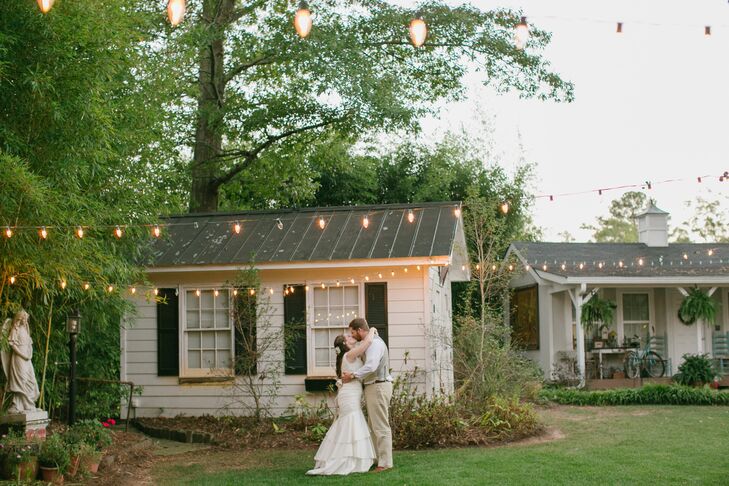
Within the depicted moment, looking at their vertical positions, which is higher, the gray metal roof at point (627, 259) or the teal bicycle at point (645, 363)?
the gray metal roof at point (627, 259)

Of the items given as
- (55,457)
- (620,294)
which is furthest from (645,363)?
(55,457)

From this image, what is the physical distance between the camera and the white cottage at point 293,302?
479 inches

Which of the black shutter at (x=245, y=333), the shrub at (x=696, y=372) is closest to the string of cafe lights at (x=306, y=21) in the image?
the black shutter at (x=245, y=333)

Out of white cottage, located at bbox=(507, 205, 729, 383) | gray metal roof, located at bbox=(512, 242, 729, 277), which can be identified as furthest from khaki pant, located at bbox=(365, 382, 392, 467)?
gray metal roof, located at bbox=(512, 242, 729, 277)

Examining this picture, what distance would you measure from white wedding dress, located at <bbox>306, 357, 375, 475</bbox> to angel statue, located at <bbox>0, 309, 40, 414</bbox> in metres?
3.31

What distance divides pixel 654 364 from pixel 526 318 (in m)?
3.47

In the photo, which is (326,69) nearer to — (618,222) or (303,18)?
(303,18)

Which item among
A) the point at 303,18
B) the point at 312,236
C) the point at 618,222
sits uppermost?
the point at 618,222

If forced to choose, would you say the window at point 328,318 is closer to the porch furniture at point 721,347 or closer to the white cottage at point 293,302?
the white cottage at point 293,302

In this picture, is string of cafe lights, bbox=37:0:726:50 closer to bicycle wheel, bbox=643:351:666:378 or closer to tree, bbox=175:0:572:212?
tree, bbox=175:0:572:212

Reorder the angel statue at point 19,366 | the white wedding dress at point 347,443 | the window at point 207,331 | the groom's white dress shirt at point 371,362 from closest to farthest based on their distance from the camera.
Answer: the white wedding dress at point 347,443, the groom's white dress shirt at point 371,362, the angel statue at point 19,366, the window at point 207,331

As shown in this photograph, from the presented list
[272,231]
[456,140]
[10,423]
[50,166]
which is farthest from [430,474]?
[456,140]

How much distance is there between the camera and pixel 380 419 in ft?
28.3

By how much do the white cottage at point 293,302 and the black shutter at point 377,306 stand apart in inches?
0.6
